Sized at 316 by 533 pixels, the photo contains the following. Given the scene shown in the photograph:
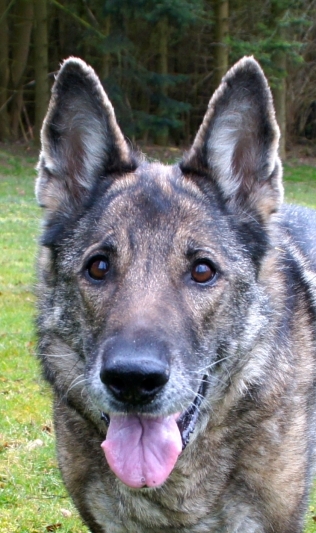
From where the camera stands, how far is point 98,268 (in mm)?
3488

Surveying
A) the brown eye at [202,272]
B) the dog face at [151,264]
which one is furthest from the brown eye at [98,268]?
the brown eye at [202,272]

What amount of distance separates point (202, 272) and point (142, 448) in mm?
832

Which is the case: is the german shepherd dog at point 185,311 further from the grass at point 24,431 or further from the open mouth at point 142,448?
the grass at point 24,431

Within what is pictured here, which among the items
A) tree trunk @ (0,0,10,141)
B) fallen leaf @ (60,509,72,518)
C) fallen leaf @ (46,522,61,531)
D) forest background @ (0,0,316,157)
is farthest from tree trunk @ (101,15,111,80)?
fallen leaf @ (46,522,61,531)

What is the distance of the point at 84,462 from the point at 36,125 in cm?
2254

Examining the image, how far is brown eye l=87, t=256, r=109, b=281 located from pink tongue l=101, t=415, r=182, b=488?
2.13 feet

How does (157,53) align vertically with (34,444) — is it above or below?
below

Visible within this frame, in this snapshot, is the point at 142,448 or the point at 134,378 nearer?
the point at 134,378

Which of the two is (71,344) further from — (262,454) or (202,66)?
(202,66)

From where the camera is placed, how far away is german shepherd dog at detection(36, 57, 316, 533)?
3.28m

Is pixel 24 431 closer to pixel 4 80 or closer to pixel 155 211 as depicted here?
pixel 155 211

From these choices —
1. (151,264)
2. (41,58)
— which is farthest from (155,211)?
(41,58)

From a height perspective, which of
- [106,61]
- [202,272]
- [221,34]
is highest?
→ [202,272]

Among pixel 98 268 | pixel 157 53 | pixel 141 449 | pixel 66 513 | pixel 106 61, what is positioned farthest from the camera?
pixel 157 53
